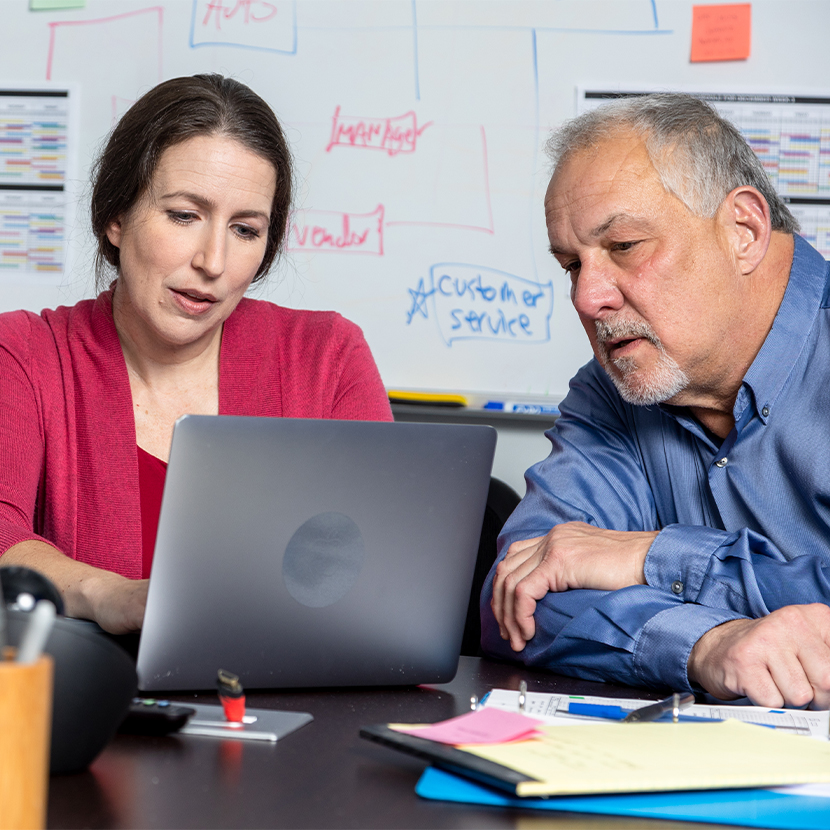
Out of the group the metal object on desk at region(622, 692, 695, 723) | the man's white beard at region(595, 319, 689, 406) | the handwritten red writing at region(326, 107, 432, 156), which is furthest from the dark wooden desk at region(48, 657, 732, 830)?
the handwritten red writing at region(326, 107, 432, 156)

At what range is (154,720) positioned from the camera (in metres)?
0.61

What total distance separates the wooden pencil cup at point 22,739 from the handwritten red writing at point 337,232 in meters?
1.93

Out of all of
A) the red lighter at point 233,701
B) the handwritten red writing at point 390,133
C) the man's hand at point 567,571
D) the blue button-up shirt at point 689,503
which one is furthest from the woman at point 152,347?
the handwritten red writing at point 390,133

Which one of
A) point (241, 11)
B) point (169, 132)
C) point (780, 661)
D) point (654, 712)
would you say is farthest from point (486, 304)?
point (654, 712)

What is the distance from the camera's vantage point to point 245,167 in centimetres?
137

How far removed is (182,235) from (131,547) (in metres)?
0.44

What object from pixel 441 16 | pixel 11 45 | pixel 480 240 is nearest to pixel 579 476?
pixel 480 240

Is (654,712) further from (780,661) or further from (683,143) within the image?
(683,143)

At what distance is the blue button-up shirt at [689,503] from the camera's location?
93 cm

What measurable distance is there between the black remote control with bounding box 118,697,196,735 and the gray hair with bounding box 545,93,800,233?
0.81m

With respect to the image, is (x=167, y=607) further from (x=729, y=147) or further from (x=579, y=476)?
(x=729, y=147)

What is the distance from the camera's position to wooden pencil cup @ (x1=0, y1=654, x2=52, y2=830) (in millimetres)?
355

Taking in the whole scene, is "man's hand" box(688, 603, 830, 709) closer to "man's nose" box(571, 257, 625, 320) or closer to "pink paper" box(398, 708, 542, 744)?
"pink paper" box(398, 708, 542, 744)

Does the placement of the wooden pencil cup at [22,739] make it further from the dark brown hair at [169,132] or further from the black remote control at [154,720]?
the dark brown hair at [169,132]
